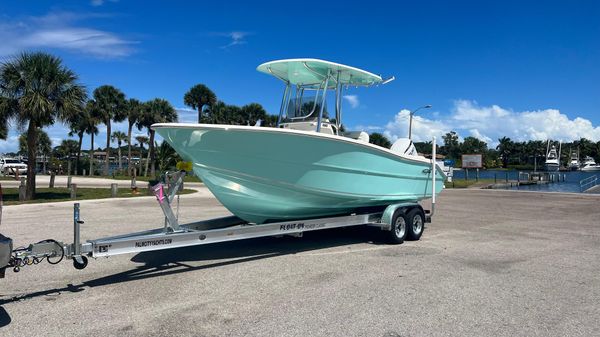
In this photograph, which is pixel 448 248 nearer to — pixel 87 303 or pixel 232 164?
pixel 232 164

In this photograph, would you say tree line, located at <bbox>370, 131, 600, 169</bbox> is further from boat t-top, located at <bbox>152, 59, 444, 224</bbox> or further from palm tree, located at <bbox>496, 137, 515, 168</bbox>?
boat t-top, located at <bbox>152, 59, 444, 224</bbox>

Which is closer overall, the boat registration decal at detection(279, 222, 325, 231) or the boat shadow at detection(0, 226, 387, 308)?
the boat shadow at detection(0, 226, 387, 308)

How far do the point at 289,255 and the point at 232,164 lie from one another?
194cm

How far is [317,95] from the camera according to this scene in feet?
28.9

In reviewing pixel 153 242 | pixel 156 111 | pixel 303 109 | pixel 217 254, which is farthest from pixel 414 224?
pixel 156 111

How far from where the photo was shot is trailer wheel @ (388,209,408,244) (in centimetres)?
859

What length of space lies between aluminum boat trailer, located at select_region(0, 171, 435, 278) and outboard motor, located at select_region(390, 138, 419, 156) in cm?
123

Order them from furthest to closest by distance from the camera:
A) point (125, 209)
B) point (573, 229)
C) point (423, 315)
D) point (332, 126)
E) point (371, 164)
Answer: point (125, 209)
point (573, 229)
point (332, 126)
point (371, 164)
point (423, 315)

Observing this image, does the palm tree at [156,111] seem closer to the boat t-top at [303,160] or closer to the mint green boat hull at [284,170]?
the boat t-top at [303,160]

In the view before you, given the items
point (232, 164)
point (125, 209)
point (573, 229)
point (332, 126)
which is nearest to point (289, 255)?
point (232, 164)

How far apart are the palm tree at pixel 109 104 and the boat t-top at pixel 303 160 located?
39834 millimetres

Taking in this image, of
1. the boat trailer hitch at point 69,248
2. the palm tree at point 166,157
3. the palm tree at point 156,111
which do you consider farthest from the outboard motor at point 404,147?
the palm tree at point 156,111

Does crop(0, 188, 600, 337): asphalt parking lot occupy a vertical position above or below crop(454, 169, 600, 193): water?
below

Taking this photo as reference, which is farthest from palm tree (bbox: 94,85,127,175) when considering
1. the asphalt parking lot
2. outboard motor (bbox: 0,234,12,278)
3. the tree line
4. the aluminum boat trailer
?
the tree line
